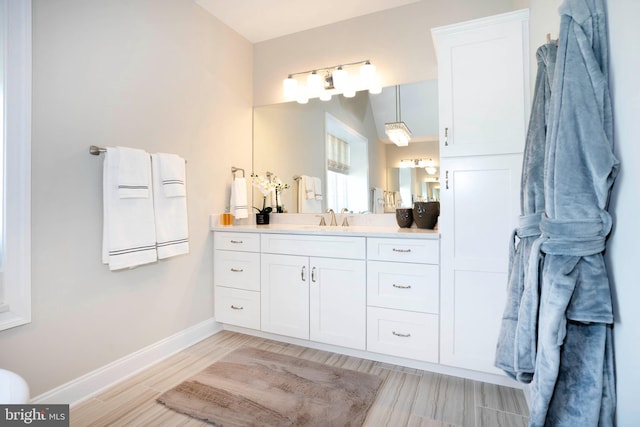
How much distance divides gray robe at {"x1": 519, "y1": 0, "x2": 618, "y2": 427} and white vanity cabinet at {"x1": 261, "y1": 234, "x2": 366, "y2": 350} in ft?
4.39

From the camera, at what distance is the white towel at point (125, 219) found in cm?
185

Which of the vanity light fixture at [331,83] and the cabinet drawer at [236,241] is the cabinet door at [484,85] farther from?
the cabinet drawer at [236,241]

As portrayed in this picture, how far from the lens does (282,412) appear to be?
1.68 meters

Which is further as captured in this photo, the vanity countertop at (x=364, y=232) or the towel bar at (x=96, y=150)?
the vanity countertop at (x=364, y=232)

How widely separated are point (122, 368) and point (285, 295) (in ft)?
3.62

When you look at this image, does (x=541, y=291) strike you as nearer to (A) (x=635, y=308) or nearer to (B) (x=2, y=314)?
(A) (x=635, y=308)

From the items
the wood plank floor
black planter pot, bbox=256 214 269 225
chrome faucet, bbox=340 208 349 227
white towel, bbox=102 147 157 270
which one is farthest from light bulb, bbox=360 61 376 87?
the wood plank floor

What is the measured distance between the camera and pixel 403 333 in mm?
2057

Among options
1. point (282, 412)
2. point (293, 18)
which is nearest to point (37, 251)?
point (282, 412)

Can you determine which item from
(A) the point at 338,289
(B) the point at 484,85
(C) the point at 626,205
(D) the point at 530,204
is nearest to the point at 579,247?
(C) the point at 626,205

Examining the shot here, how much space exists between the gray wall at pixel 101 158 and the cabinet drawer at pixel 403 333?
141 cm

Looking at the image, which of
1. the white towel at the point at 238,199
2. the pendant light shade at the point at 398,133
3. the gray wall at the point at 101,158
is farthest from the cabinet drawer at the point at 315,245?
the pendant light shade at the point at 398,133

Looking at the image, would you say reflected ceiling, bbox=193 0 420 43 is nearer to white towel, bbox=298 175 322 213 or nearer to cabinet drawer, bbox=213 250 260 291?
white towel, bbox=298 175 322 213

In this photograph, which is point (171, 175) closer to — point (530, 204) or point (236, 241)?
point (236, 241)
